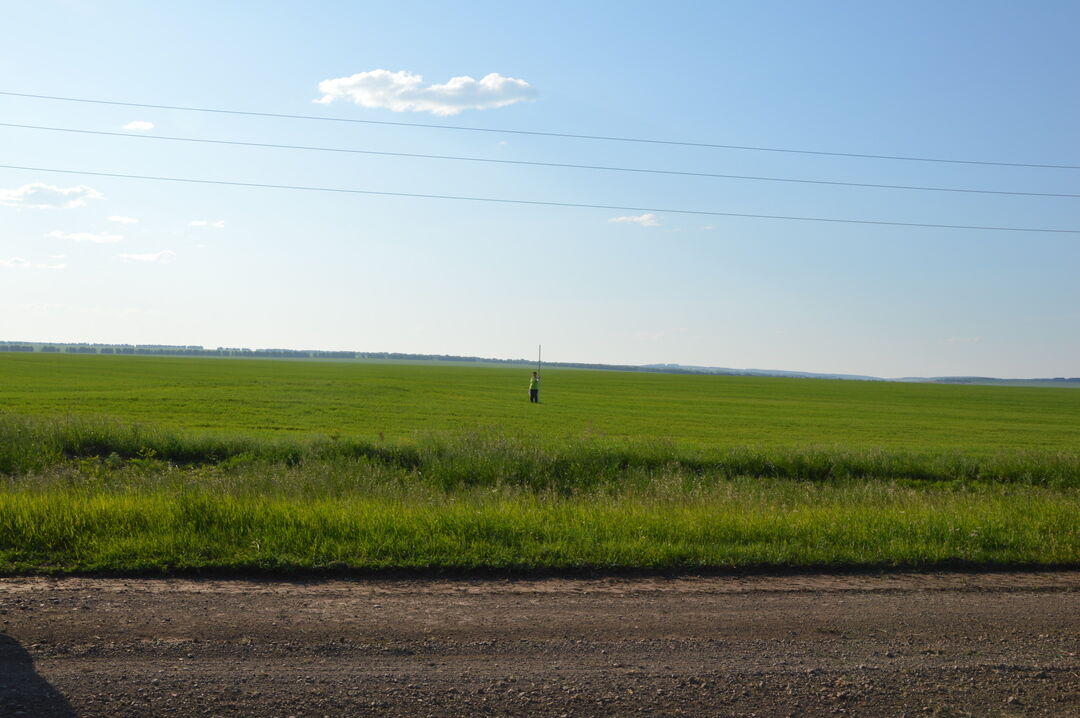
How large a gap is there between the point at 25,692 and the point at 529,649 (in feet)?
9.76

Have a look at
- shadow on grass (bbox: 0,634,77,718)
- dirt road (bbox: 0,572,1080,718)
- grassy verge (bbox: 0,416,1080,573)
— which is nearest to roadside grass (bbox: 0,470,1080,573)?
grassy verge (bbox: 0,416,1080,573)

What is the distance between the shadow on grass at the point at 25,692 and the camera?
4.09 meters

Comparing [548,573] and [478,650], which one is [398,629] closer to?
[478,650]

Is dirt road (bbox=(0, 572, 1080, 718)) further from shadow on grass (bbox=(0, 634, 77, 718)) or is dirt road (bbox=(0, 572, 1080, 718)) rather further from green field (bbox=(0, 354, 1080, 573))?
green field (bbox=(0, 354, 1080, 573))

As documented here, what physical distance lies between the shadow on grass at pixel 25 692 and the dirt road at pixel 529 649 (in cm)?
1

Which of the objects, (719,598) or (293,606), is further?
(719,598)

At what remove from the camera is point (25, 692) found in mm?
4289

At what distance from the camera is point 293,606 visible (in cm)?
599

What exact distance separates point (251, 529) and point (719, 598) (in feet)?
15.9

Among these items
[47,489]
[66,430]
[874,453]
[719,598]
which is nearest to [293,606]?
[719,598]

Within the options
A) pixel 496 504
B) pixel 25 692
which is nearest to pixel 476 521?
pixel 496 504

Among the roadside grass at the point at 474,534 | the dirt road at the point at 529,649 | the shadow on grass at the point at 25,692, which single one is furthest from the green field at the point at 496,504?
the shadow on grass at the point at 25,692

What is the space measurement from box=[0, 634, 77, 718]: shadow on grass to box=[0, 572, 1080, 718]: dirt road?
0.01m

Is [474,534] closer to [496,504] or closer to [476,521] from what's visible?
[476,521]
